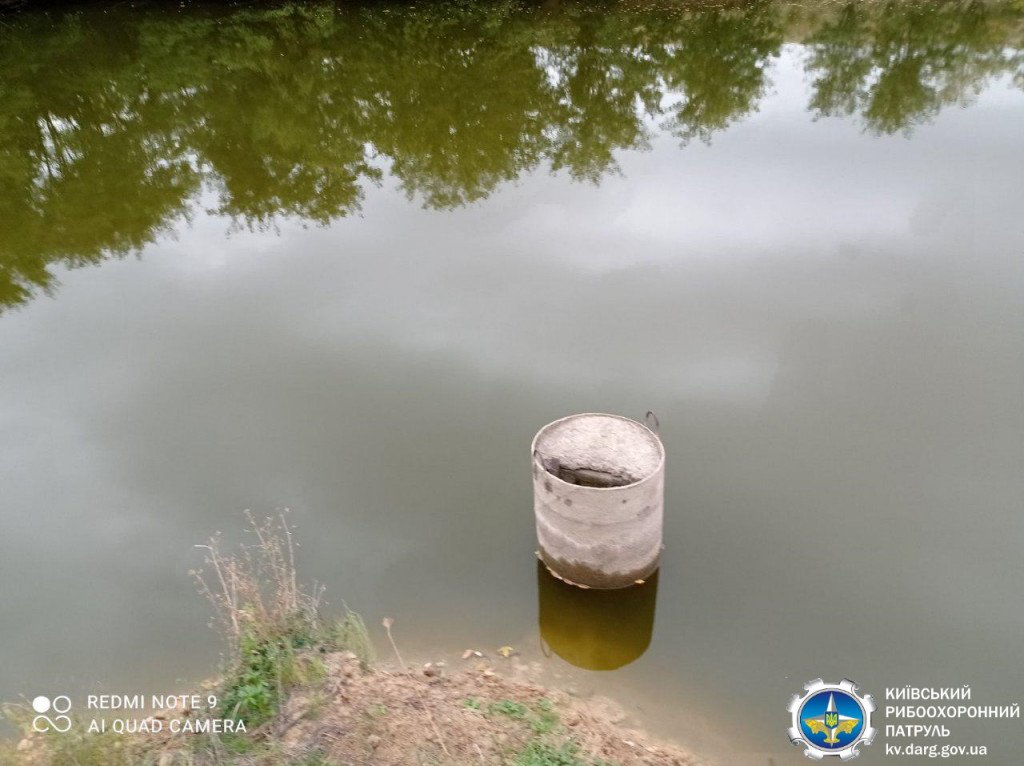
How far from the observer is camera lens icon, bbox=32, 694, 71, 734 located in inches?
180

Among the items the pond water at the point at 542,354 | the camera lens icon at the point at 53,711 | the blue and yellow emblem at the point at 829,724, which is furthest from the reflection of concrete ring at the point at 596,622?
the camera lens icon at the point at 53,711

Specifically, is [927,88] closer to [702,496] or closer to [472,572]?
[702,496]

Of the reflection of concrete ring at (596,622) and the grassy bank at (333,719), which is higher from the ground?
the reflection of concrete ring at (596,622)

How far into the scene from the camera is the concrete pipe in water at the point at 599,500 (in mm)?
5086

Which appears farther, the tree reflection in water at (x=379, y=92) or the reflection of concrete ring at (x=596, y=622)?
the tree reflection in water at (x=379, y=92)

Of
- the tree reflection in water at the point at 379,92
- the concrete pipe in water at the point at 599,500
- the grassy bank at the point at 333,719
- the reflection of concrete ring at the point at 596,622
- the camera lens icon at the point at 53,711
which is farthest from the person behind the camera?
the tree reflection in water at the point at 379,92

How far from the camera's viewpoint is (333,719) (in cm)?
446

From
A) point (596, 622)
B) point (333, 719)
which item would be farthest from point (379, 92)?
point (333, 719)

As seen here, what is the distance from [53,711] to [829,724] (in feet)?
16.1

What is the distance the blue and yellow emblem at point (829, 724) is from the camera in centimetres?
464

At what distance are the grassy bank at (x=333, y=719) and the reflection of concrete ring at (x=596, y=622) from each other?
0.44 meters

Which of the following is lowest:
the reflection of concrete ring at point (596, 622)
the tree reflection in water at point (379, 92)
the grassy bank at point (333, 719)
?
the grassy bank at point (333, 719)

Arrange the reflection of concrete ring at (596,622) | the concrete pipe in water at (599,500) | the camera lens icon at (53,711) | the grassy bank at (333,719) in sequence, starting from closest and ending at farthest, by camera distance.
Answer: the grassy bank at (333,719), the camera lens icon at (53,711), the concrete pipe in water at (599,500), the reflection of concrete ring at (596,622)

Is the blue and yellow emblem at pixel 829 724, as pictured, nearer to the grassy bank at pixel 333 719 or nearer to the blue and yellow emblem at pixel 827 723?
the blue and yellow emblem at pixel 827 723
